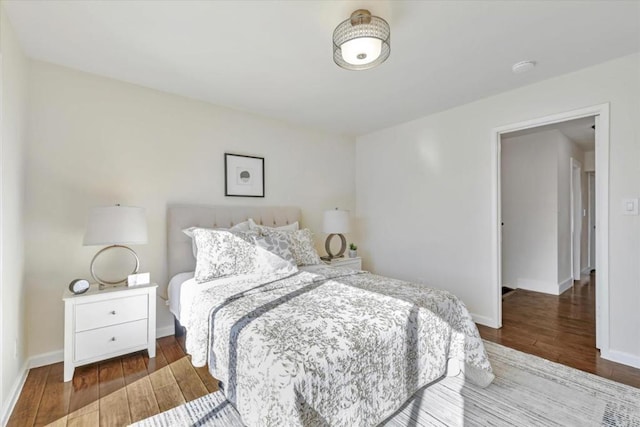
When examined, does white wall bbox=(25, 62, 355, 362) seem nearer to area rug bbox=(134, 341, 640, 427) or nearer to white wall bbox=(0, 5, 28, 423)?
white wall bbox=(0, 5, 28, 423)

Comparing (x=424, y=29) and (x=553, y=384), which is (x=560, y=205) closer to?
A: (x=553, y=384)

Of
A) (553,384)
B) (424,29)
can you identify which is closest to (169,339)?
(553,384)

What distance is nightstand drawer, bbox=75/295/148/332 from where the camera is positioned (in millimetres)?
2164

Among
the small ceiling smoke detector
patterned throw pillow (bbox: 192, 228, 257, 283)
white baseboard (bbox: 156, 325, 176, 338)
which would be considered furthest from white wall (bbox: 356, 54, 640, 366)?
white baseboard (bbox: 156, 325, 176, 338)

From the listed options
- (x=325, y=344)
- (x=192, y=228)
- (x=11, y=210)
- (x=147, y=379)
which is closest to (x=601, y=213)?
(x=325, y=344)

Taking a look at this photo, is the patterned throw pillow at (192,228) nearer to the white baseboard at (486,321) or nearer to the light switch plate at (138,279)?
the light switch plate at (138,279)

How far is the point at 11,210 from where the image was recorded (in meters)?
1.90

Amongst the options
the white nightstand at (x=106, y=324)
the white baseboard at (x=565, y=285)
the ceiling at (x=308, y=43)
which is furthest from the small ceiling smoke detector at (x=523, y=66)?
the white nightstand at (x=106, y=324)

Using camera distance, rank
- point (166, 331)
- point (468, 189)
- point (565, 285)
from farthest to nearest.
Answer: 1. point (565, 285)
2. point (468, 189)
3. point (166, 331)

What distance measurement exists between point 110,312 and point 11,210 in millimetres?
938

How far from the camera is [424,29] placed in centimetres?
197

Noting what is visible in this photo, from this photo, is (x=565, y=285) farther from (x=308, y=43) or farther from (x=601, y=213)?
(x=308, y=43)

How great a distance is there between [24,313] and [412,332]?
283cm

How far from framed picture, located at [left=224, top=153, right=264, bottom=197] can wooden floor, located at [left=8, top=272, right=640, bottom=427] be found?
5.43 ft
